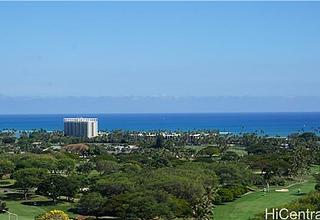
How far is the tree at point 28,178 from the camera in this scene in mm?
65750

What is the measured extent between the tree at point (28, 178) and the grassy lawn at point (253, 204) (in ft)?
63.1

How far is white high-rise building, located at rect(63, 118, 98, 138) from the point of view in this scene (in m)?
181

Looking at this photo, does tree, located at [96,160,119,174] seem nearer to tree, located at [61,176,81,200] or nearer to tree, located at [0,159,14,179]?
tree, located at [0,159,14,179]

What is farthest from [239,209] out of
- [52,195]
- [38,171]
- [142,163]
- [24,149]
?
[24,149]

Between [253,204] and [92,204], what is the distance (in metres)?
16.1

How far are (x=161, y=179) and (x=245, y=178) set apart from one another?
1862 cm

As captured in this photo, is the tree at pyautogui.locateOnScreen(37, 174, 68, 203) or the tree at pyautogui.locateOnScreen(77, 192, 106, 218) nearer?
the tree at pyautogui.locateOnScreen(77, 192, 106, 218)

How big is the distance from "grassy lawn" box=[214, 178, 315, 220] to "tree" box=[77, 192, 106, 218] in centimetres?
1001

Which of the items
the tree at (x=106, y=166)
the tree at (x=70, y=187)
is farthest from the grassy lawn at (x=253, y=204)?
the tree at (x=106, y=166)

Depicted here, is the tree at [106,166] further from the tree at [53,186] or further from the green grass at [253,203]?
the green grass at [253,203]

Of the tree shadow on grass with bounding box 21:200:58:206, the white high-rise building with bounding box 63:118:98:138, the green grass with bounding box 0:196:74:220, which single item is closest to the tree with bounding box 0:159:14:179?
the green grass with bounding box 0:196:74:220

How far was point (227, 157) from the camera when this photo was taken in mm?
96625

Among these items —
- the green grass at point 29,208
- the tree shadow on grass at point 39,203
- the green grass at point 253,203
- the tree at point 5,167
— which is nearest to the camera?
the green grass at point 29,208

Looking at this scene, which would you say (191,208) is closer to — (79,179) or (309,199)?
(309,199)
